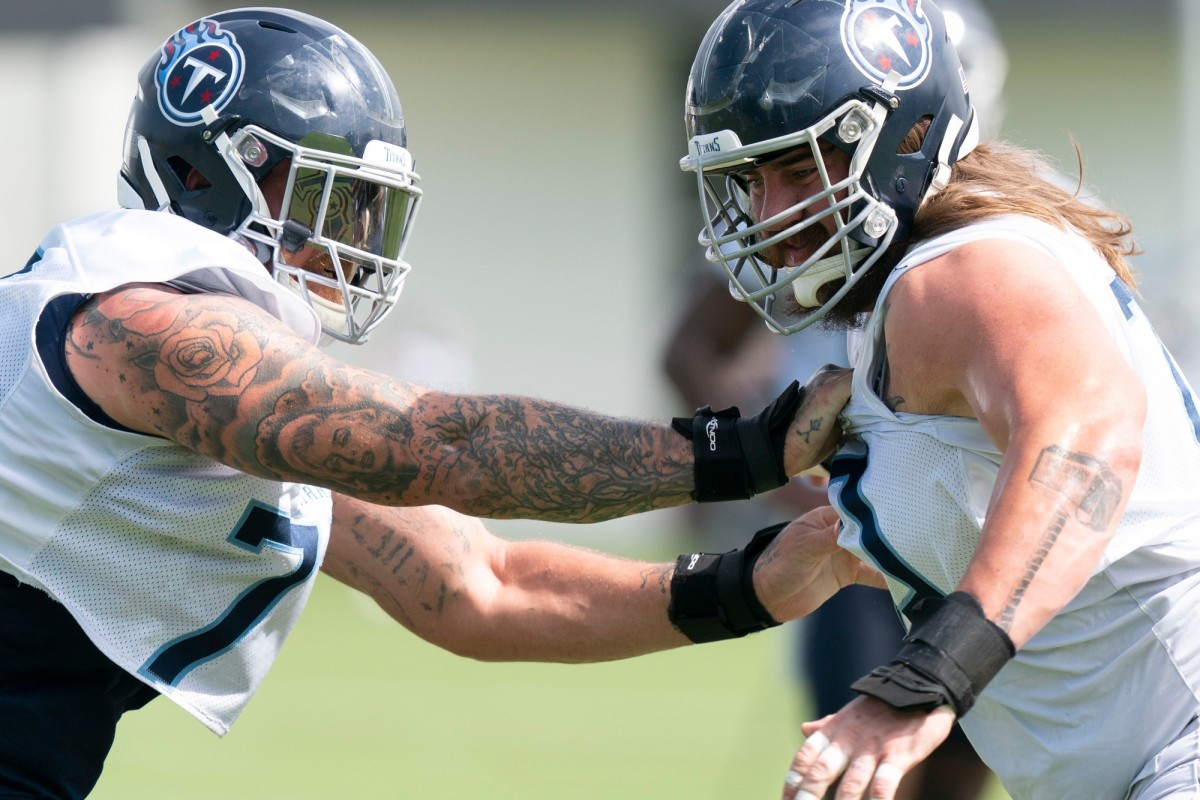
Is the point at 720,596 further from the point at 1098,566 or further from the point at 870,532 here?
the point at 1098,566

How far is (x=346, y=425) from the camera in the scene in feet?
9.15

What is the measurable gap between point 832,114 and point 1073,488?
0.94 metres

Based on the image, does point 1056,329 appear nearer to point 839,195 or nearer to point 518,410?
point 839,195

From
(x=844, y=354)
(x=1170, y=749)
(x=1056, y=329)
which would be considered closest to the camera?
(x=1056, y=329)

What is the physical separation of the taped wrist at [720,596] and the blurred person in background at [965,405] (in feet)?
1.67

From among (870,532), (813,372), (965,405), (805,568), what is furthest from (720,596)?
(813,372)

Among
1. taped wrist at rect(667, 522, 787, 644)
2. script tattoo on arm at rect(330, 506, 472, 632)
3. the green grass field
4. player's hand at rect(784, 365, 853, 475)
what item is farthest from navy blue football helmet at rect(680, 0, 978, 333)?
the green grass field

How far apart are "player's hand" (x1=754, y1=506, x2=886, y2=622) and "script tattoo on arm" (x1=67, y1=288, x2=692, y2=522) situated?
43cm

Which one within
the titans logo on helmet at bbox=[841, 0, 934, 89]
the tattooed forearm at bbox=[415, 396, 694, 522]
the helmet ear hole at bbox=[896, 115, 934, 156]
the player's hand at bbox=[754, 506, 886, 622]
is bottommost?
the player's hand at bbox=[754, 506, 886, 622]

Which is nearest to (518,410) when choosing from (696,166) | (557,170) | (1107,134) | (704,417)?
(704,417)

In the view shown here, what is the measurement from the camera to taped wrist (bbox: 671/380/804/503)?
2.84m

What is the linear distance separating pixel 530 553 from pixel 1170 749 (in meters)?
1.77

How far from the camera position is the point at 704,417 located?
293 cm

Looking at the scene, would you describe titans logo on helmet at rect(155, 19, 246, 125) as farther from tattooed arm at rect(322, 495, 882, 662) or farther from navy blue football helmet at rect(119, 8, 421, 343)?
tattooed arm at rect(322, 495, 882, 662)
